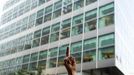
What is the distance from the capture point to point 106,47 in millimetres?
22156

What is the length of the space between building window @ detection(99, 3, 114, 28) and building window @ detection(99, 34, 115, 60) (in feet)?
4.22

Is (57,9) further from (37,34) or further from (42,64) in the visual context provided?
(42,64)

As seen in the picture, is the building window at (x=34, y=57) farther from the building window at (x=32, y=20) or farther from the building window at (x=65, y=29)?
the building window at (x=32, y=20)

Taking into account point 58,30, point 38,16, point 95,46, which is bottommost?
point 95,46

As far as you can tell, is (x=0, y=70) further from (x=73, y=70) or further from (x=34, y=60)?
(x=73, y=70)

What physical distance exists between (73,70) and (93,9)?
20373 millimetres

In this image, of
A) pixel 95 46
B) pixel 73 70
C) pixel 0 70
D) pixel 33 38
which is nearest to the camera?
pixel 73 70

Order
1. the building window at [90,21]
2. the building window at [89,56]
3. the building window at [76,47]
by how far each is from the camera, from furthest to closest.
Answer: the building window at [76,47], the building window at [90,21], the building window at [89,56]

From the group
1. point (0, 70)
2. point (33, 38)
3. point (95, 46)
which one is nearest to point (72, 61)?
point (95, 46)

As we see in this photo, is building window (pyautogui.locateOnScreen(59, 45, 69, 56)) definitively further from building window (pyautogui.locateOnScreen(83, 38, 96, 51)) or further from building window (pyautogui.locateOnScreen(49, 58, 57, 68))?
building window (pyautogui.locateOnScreen(83, 38, 96, 51))

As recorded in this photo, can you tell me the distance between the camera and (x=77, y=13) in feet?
88.9

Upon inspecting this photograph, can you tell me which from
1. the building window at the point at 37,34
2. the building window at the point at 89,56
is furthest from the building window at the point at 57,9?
the building window at the point at 89,56

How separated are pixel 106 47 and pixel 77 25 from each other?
5.30 meters

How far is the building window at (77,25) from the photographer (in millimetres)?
25972
